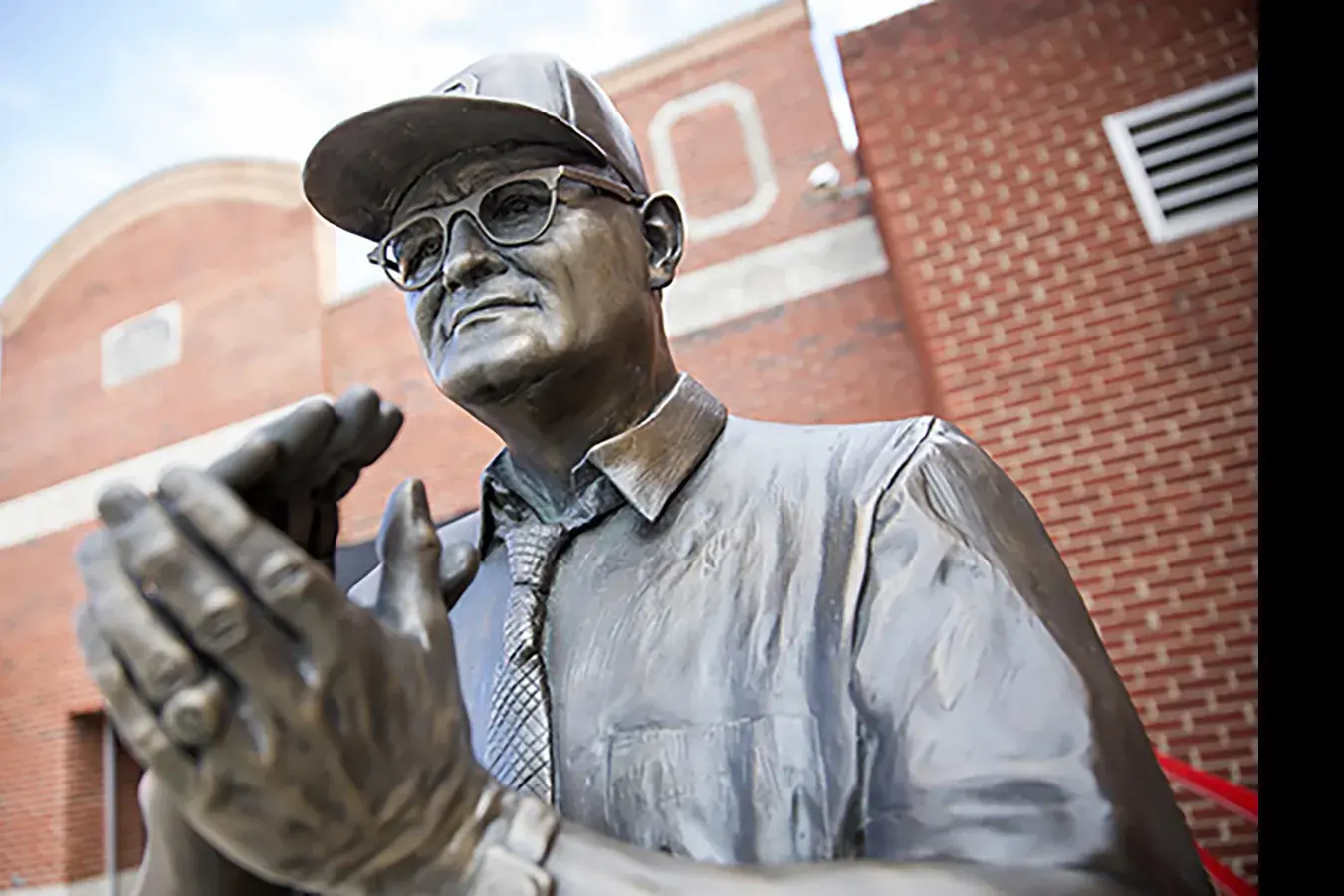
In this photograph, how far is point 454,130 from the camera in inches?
44.3

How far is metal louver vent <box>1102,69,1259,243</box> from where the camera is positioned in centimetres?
383

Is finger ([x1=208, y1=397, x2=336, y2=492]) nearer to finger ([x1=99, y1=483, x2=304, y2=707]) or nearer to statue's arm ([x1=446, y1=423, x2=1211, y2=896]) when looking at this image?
finger ([x1=99, y1=483, x2=304, y2=707])

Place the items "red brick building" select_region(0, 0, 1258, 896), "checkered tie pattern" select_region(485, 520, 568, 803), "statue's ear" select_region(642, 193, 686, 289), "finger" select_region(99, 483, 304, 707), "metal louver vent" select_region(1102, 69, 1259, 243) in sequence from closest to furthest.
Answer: "finger" select_region(99, 483, 304, 707), "checkered tie pattern" select_region(485, 520, 568, 803), "statue's ear" select_region(642, 193, 686, 289), "red brick building" select_region(0, 0, 1258, 896), "metal louver vent" select_region(1102, 69, 1259, 243)

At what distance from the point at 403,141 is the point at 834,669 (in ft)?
2.88

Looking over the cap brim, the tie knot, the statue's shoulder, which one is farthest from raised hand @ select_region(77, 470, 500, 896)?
the cap brim

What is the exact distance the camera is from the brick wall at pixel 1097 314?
3.43 metres

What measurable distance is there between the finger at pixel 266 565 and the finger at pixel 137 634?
0.06 m

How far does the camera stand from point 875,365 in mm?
4918

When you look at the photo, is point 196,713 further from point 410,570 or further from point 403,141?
point 403,141

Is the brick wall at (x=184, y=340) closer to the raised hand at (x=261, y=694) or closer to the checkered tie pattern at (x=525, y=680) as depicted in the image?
the checkered tie pattern at (x=525, y=680)

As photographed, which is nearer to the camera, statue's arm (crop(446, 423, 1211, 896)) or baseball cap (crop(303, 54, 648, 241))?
statue's arm (crop(446, 423, 1211, 896))
